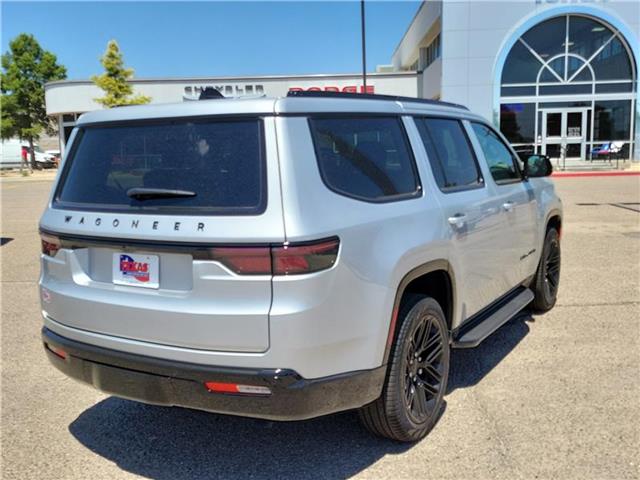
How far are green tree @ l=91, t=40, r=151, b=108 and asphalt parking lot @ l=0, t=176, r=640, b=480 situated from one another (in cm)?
3150

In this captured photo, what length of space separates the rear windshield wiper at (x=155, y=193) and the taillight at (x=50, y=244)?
58 centimetres

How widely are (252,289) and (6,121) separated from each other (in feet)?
179

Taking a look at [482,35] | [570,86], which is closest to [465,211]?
[482,35]

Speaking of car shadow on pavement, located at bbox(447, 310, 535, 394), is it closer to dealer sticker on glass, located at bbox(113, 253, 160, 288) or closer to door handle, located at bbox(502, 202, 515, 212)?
door handle, located at bbox(502, 202, 515, 212)

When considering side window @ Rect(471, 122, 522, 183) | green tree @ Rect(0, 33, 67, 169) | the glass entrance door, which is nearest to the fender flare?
side window @ Rect(471, 122, 522, 183)

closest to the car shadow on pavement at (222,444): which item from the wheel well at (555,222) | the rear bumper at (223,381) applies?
the rear bumper at (223,381)

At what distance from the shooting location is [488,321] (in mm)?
4152

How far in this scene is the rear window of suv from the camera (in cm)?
265

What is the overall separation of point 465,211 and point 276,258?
166 cm

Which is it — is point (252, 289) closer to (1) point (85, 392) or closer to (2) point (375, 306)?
(2) point (375, 306)

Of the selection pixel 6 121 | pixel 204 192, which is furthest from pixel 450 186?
pixel 6 121

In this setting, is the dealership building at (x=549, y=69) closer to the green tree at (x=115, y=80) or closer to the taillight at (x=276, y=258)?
the green tree at (x=115, y=80)

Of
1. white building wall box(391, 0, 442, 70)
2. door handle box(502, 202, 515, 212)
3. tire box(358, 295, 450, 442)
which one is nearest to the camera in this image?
tire box(358, 295, 450, 442)

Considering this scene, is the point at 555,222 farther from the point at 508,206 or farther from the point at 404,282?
the point at 404,282
